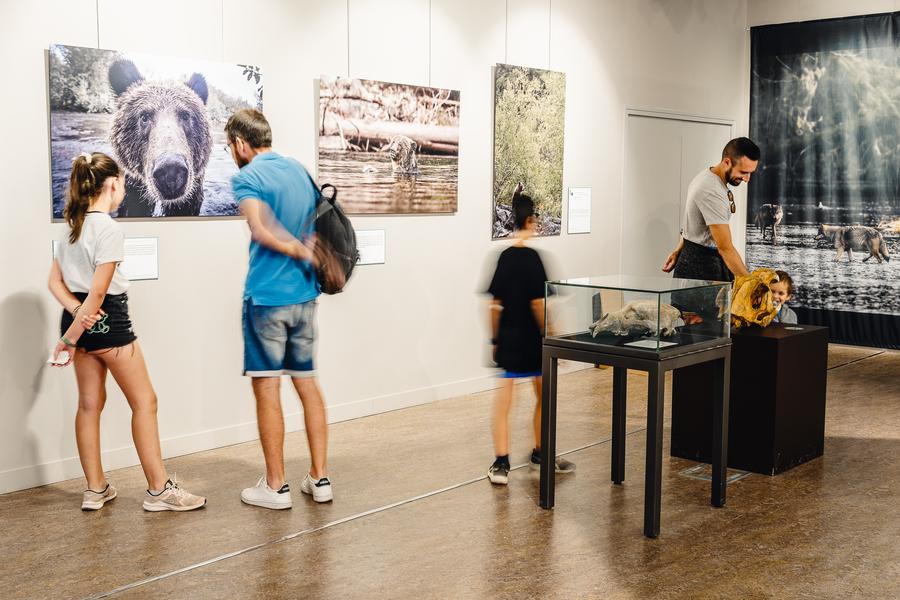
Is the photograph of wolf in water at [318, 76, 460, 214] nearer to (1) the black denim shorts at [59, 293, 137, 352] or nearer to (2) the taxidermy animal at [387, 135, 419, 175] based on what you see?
(2) the taxidermy animal at [387, 135, 419, 175]

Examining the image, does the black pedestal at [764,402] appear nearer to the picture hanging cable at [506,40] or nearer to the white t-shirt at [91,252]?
the white t-shirt at [91,252]

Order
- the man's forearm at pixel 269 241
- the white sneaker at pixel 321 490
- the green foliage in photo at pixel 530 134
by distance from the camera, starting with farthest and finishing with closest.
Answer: the green foliage in photo at pixel 530 134
the white sneaker at pixel 321 490
the man's forearm at pixel 269 241

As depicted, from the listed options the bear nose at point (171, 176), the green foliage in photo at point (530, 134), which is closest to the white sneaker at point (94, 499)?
the bear nose at point (171, 176)

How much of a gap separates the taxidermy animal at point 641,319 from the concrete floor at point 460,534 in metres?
0.88

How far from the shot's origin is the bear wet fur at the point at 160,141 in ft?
16.4

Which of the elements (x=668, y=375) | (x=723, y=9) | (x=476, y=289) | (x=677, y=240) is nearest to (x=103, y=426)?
(x=476, y=289)

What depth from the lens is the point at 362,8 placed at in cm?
621

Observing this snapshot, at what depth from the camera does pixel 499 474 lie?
15.9 ft

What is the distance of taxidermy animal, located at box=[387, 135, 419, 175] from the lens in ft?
21.2

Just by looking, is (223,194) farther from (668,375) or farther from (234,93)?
(668,375)

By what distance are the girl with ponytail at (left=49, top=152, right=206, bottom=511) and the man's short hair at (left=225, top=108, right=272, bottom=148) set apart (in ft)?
1.77

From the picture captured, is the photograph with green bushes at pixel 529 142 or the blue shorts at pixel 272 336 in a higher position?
the photograph with green bushes at pixel 529 142

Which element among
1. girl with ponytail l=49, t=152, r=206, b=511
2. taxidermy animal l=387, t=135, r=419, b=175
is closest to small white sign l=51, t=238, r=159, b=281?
girl with ponytail l=49, t=152, r=206, b=511

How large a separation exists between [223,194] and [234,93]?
576mm
